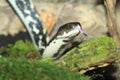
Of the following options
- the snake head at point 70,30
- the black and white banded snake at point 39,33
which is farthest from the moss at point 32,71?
the black and white banded snake at point 39,33

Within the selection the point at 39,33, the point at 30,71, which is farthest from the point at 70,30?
the point at 39,33

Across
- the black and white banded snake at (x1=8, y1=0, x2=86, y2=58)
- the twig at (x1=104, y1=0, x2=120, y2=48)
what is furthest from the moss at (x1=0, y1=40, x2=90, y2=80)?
the twig at (x1=104, y1=0, x2=120, y2=48)

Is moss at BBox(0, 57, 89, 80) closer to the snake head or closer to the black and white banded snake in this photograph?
the snake head

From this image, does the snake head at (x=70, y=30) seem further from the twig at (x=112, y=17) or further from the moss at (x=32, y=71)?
the twig at (x=112, y=17)

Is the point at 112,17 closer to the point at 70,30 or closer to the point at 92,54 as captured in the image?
the point at 70,30

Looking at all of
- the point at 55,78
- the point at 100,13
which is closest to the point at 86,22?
the point at 100,13
